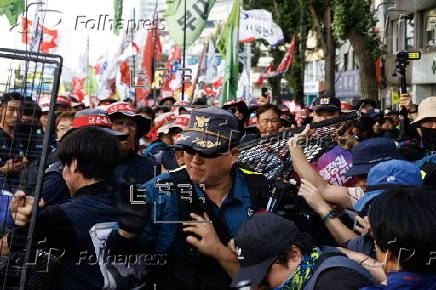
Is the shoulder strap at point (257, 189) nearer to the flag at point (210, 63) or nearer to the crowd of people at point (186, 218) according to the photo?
the crowd of people at point (186, 218)

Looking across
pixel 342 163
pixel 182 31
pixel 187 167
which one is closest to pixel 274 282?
pixel 187 167

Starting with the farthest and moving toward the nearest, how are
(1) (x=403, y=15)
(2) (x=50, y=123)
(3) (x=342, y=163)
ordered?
(1) (x=403, y=15), (3) (x=342, y=163), (2) (x=50, y=123)

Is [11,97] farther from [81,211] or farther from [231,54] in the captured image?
[231,54]

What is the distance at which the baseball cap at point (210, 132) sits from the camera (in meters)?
3.28

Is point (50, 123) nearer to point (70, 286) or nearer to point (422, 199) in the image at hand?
point (70, 286)

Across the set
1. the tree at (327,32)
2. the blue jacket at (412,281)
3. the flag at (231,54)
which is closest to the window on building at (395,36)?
the tree at (327,32)

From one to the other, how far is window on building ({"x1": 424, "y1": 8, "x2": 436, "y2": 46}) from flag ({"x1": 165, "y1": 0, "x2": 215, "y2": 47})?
54.8 ft

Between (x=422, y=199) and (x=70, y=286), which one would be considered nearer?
Result: (x=422, y=199)

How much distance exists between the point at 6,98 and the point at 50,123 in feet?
1.42

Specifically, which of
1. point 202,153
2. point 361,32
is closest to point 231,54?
point 202,153

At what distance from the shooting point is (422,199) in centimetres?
236

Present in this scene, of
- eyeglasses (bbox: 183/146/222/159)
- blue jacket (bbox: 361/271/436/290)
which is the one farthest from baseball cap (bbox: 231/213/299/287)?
eyeglasses (bbox: 183/146/222/159)

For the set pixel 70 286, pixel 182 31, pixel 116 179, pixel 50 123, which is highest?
pixel 182 31

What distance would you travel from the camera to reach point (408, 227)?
7.47 ft
